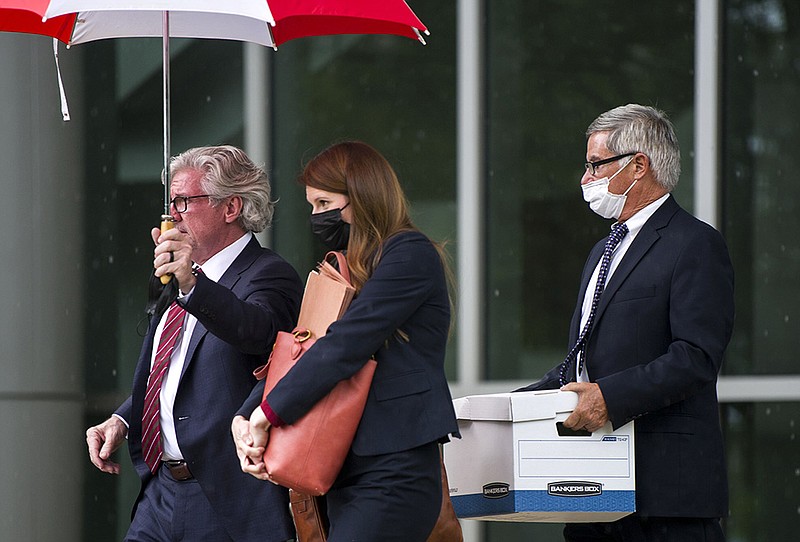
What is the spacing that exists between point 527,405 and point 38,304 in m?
3.65

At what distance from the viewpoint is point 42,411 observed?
662 cm

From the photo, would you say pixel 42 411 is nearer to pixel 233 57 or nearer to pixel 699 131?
pixel 233 57

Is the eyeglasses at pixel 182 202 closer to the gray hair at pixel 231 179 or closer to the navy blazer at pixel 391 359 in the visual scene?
the gray hair at pixel 231 179

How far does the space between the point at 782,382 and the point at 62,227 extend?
389cm

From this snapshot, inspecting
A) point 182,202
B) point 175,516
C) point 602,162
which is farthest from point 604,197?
point 175,516

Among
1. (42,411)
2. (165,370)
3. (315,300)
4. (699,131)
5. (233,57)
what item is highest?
(233,57)

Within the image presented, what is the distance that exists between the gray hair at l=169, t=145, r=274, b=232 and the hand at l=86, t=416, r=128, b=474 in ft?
2.64

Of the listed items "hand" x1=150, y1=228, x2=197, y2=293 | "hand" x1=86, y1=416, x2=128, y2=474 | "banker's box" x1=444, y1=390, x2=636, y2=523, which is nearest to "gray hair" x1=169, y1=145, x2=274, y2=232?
"hand" x1=150, y1=228, x2=197, y2=293

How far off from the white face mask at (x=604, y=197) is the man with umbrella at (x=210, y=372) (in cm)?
100

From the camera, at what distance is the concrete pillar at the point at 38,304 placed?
6.54 metres

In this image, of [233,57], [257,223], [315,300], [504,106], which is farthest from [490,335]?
[315,300]

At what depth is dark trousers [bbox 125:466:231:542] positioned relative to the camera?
13.0 feet

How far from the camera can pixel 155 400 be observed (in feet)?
13.3

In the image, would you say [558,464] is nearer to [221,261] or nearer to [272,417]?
[272,417]
